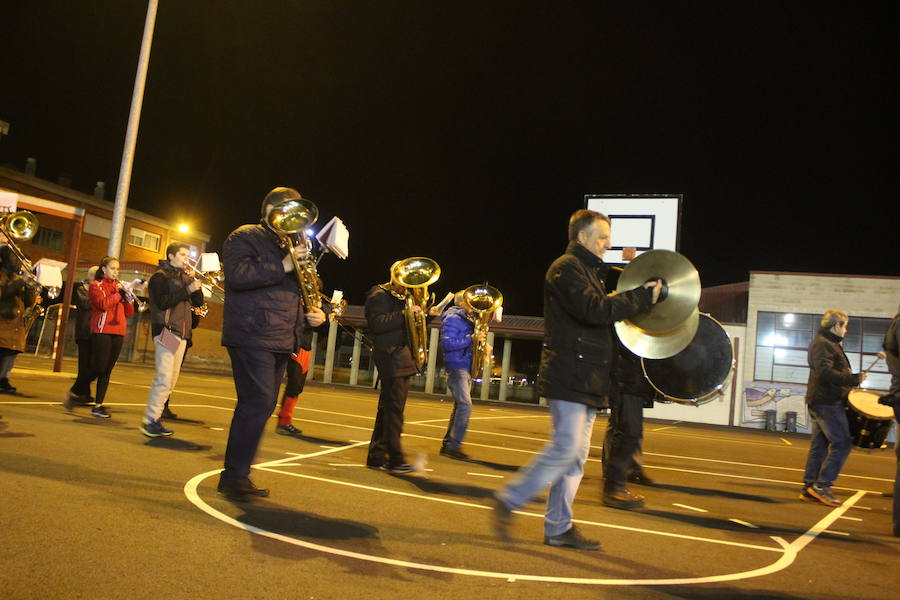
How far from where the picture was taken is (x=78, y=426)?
7.29 m

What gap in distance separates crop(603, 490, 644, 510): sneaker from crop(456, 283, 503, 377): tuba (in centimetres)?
286

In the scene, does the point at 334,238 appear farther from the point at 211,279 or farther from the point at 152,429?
the point at 211,279

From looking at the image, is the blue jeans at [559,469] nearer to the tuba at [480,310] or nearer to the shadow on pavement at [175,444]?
the shadow on pavement at [175,444]

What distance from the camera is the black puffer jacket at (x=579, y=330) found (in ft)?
13.7

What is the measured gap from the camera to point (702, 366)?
7137mm

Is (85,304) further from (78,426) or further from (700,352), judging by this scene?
(700,352)

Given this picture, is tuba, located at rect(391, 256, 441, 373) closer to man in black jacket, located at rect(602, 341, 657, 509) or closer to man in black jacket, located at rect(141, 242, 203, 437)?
man in black jacket, located at rect(602, 341, 657, 509)

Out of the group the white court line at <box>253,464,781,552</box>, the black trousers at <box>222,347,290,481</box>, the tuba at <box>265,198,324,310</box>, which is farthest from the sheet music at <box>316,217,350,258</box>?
the white court line at <box>253,464,781,552</box>

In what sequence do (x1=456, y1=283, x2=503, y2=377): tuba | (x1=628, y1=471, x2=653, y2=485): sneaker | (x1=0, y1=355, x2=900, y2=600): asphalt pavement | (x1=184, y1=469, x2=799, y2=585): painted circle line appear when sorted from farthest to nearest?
(x1=456, y1=283, x2=503, y2=377): tuba → (x1=628, y1=471, x2=653, y2=485): sneaker → (x1=184, y1=469, x2=799, y2=585): painted circle line → (x1=0, y1=355, x2=900, y2=600): asphalt pavement

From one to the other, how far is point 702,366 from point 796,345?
1116 inches

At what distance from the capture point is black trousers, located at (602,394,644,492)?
6074mm

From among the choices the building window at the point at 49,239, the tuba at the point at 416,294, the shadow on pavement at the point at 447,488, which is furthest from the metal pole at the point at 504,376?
the building window at the point at 49,239

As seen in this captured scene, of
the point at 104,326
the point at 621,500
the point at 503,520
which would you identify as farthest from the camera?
the point at 104,326

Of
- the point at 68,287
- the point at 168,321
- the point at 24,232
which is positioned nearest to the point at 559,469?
the point at 168,321
